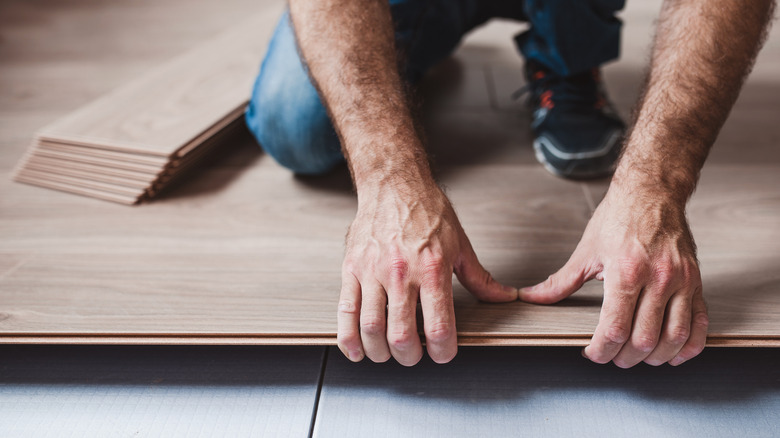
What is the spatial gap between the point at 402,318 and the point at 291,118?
0.54 meters

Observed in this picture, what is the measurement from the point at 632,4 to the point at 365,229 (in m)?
1.79

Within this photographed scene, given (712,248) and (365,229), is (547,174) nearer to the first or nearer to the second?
(712,248)

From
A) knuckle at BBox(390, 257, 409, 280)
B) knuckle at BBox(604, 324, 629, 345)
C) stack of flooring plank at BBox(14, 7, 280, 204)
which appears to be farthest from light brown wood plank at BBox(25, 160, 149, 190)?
knuckle at BBox(604, 324, 629, 345)

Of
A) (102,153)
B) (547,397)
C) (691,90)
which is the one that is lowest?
(547,397)

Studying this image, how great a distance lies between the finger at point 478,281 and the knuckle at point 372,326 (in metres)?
0.13

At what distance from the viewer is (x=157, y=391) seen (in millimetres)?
796

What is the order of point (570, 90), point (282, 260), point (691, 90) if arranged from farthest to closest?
point (570, 90) < point (282, 260) < point (691, 90)

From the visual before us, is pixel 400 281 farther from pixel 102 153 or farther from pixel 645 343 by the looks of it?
pixel 102 153

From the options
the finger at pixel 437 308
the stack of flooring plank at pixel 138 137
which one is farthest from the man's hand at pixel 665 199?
the stack of flooring plank at pixel 138 137

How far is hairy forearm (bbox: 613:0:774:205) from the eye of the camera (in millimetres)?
789

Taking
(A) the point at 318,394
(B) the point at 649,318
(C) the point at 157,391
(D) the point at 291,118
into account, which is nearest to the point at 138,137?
(D) the point at 291,118

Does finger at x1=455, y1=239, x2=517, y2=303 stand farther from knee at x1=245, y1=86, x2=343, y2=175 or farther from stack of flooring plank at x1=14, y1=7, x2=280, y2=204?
stack of flooring plank at x1=14, y1=7, x2=280, y2=204

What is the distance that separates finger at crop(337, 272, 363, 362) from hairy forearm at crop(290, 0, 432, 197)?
0.45 feet

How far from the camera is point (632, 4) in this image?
2109mm
